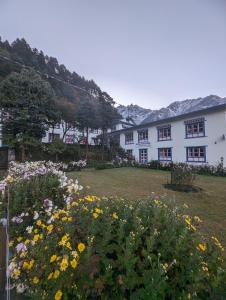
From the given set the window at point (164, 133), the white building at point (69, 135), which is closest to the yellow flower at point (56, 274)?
the window at point (164, 133)

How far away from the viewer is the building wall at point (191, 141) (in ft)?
59.7

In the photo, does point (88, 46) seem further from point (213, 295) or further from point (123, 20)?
point (213, 295)

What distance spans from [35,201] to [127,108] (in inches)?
3013

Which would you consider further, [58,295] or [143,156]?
[143,156]

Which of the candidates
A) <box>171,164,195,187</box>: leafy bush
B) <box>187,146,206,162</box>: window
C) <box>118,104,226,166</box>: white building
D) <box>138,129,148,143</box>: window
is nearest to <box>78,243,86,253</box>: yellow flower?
<box>171,164,195,187</box>: leafy bush

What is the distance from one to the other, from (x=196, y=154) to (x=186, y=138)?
2206 mm

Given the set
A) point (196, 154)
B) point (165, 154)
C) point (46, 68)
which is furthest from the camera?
point (46, 68)

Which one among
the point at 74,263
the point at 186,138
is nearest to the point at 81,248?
the point at 74,263

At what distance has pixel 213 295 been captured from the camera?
154 cm

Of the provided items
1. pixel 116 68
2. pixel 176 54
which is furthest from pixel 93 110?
pixel 176 54

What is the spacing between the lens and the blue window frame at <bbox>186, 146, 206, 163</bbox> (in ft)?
65.1

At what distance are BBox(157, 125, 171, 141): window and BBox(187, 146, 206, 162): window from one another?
343 centimetres

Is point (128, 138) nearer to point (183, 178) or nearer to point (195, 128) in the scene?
point (195, 128)

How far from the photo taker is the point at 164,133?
24.6 meters
